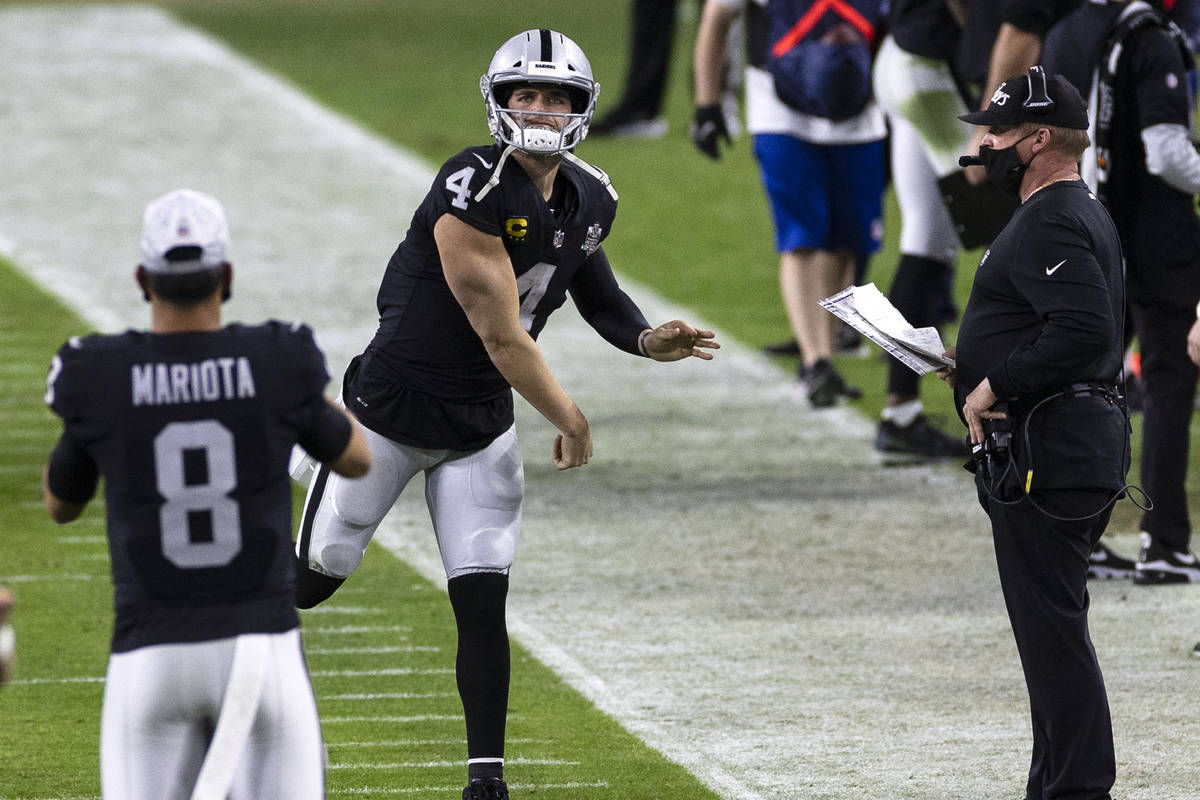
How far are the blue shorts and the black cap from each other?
203 inches

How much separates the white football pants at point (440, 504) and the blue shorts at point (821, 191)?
4.84 metres

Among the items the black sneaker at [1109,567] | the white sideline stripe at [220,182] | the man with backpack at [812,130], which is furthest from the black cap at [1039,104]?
the man with backpack at [812,130]

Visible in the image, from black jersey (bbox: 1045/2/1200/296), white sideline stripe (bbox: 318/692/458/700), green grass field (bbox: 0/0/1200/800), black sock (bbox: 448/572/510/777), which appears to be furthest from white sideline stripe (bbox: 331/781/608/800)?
black jersey (bbox: 1045/2/1200/296)

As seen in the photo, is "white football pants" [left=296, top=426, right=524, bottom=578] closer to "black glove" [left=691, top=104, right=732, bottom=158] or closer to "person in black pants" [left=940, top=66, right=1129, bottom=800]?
"person in black pants" [left=940, top=66, right=1129, bottom=800]

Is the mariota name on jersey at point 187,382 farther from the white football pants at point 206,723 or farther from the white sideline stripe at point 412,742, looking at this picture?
the white sideline stripe at point 412,742

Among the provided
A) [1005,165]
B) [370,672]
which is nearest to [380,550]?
[370,672]

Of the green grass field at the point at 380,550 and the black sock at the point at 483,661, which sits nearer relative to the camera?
the black sock at the point at 483,661

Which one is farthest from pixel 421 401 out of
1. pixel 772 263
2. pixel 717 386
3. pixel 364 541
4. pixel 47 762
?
pixel 772 263

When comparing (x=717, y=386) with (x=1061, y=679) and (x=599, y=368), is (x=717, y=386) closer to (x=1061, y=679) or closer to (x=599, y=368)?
(x=599, y=368)

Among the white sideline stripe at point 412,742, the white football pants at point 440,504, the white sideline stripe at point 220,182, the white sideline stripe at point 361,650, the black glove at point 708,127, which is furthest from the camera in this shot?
the white sideline stripe at point 220,182

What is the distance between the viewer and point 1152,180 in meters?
7.70

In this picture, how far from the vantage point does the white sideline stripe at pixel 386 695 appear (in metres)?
6.89

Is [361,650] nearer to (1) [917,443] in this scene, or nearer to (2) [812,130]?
(1) [917,443]

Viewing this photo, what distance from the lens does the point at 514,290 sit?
5.64 m
